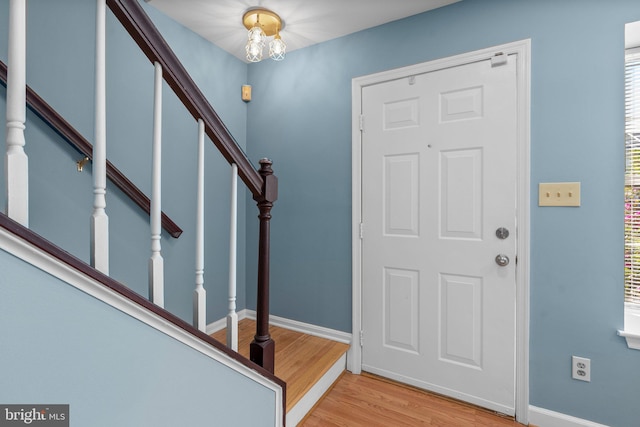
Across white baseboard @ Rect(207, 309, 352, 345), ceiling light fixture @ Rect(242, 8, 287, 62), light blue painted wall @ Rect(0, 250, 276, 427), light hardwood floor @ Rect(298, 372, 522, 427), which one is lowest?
light hardwood floor @ Rect(298, 372, 522, 427)

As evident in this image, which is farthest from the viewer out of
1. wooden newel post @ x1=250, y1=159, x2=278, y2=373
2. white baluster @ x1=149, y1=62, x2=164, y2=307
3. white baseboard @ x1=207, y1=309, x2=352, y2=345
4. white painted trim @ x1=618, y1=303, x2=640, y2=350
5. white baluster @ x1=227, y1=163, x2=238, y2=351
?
white baseboard @ x1=207, y1=309, x2=352, y2=345

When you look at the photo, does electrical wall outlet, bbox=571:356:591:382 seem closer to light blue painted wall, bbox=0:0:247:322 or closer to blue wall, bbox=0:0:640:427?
blue wall, bbox=0:0:640:427

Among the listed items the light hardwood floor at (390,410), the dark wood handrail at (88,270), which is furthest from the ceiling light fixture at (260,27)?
the light hardwood floor at (390,410)

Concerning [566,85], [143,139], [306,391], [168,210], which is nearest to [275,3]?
[143,139]

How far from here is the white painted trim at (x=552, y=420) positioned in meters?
1.56

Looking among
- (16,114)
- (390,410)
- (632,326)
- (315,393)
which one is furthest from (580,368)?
(16,114)

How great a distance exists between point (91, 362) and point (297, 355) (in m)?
1.48

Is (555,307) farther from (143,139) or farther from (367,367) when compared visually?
(143,139)

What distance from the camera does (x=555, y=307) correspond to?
5.30 feet

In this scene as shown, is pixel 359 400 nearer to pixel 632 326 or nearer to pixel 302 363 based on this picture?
pixel 302 363

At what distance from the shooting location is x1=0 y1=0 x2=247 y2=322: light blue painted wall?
1452 mm

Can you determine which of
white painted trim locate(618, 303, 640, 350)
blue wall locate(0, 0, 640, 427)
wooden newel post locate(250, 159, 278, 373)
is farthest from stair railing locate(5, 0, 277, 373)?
white painted trim locate(618, 303, 640, 350)

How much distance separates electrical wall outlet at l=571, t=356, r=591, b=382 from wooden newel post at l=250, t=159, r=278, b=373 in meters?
1.56

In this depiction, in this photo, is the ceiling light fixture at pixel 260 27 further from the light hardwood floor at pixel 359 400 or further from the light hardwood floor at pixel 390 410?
the light hardwood floor at pixel 390 410
